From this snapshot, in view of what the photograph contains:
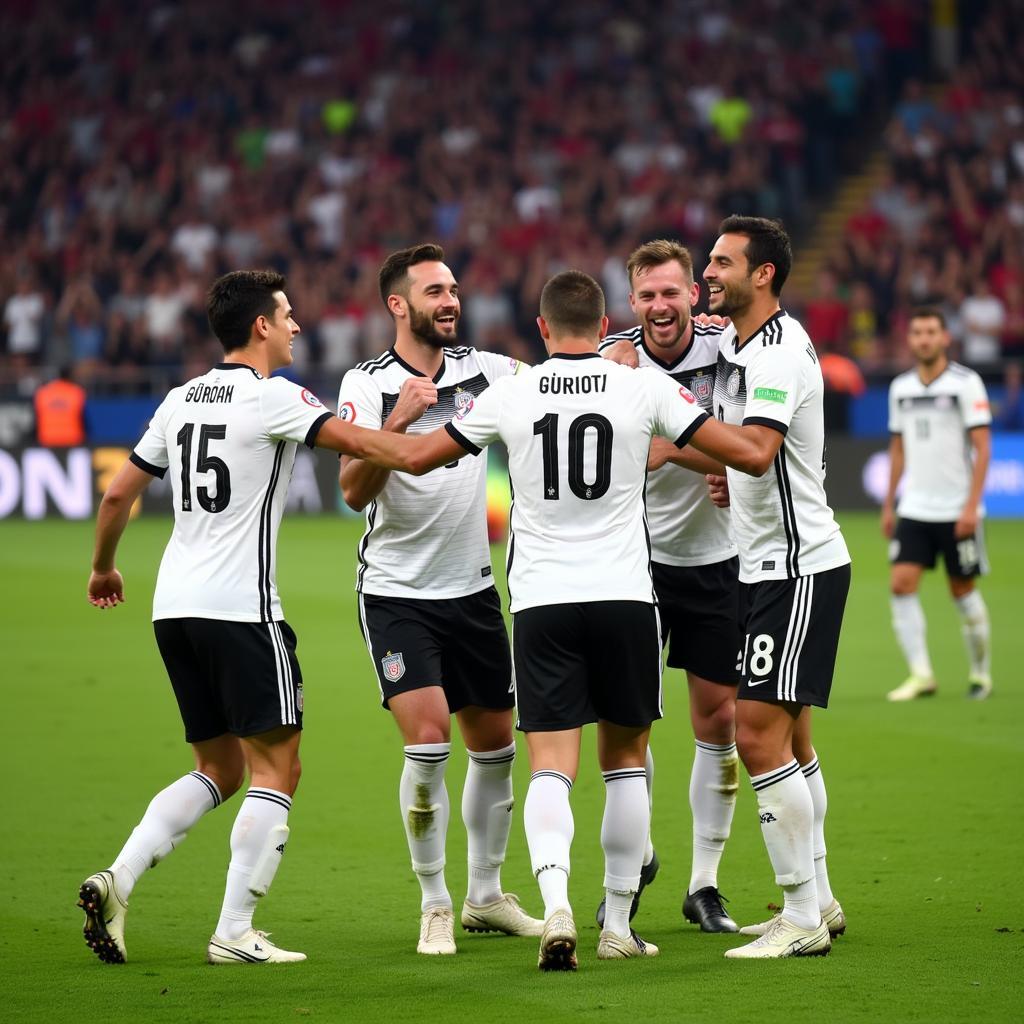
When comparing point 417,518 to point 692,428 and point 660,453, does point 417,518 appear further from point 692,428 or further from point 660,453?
point 692,428

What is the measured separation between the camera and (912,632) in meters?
10.5

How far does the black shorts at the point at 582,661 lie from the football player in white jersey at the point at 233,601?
76 cm

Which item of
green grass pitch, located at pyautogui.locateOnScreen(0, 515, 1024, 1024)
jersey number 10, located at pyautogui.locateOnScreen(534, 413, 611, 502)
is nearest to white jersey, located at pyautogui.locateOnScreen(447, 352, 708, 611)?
jersey number 10, located at pyautogui.locateOnScreen(534, 413, 611, 502)

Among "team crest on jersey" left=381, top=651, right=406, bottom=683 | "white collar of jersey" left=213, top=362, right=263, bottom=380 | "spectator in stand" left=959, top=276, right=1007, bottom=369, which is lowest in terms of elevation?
"team crest on jersey" left=381, top=651, right=406, bottom=683

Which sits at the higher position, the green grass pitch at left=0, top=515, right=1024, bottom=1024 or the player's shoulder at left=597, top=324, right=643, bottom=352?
the player's shoulder at left=597, top=324, right=643, bottom=352

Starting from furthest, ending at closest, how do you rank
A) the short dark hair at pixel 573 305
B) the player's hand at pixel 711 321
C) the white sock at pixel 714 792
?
the player's hand at pixel 711 321 < the white sock at pixel 714 792 < the short dark hair at pixel 573 305

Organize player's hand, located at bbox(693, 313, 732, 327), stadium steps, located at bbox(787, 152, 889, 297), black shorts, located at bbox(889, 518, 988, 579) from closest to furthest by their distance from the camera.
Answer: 1. player's hand, located at bbox(693, 313, 732, 327)
2. black shorts, located at bbox(889, 518, 988, 579)
3. stadium steps, located at bbox(787, 152, 889, 297)

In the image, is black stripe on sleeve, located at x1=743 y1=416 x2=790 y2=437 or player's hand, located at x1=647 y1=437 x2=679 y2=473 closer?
black stripe on sleeve, located at x1=743 y1=416 x2=790 y2=437

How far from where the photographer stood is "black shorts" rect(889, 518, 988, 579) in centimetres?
1063

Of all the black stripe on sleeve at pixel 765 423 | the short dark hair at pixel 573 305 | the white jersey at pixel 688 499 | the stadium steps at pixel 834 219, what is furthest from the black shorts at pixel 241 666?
the stadium steps at pixel 834 219

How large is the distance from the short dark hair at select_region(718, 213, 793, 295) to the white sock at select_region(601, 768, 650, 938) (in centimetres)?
163

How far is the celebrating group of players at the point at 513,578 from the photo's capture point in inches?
208

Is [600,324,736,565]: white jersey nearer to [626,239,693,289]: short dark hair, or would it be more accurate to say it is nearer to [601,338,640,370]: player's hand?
Result: [601,338,640,370]: player's hand

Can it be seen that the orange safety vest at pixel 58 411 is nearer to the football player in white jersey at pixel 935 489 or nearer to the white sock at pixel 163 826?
the football player in white jersey at pixel 935 489
